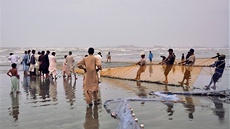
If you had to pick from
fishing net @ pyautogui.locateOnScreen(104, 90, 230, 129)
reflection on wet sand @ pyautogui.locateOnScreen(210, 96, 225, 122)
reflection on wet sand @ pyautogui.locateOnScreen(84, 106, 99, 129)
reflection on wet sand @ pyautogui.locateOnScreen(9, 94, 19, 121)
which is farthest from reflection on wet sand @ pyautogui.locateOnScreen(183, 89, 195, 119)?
reflection on wet sand @ pyautogui.locateOnScreen(9, 94, 19, 121)

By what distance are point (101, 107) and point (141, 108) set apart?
3.77 ft

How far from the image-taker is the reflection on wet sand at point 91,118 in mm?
6449

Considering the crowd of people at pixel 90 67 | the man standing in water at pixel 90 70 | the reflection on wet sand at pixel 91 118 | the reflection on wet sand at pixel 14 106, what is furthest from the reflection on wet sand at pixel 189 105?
the reflection on wet sand at pixel 14 106

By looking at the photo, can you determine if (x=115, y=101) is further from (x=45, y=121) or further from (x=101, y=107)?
(x=45, y=121)

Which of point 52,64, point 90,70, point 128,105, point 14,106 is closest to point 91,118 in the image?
point 128,105

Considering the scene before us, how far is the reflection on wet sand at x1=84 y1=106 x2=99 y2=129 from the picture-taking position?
645cm

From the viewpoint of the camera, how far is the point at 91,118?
7.20 m

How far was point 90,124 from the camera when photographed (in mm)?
6617

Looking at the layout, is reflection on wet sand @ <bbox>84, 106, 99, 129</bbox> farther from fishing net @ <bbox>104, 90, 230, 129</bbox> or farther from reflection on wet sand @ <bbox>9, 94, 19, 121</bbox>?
reflection on wet sand @ <bbox>9, 94, 19, 121</bbox>

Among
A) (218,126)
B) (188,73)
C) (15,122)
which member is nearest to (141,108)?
(218,126)

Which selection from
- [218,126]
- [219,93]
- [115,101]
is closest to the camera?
[218,126]

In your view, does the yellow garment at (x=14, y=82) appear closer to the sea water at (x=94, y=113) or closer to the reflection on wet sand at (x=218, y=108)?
the sea water at (x=94, y=113)

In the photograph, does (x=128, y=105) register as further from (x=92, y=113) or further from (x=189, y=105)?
(x=189, y=105)

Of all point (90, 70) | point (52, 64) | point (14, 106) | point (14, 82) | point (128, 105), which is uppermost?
point (90, 70)
